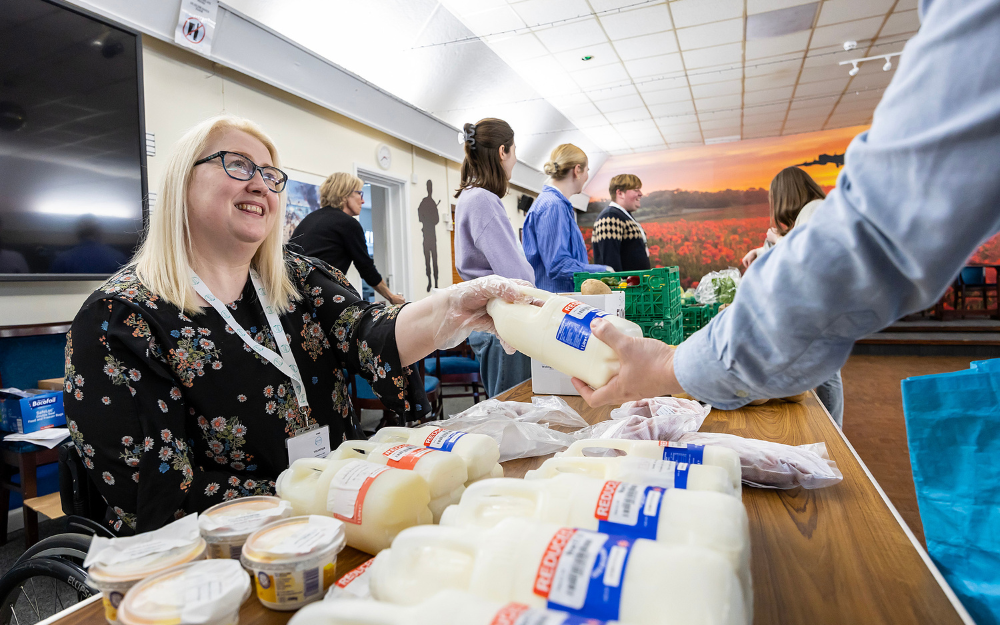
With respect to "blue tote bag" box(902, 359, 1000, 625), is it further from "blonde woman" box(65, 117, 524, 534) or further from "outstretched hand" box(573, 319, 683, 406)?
"blonde woman" box(65, 117, 524, 534)

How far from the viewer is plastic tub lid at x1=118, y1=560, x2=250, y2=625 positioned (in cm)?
52

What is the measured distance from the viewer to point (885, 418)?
4.15 metres

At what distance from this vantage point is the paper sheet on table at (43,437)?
241cm

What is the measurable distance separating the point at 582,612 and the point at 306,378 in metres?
1.15

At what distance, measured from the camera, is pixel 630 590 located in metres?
0.48

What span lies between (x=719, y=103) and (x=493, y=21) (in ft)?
14.4

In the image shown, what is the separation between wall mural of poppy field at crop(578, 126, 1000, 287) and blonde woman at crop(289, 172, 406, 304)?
8000mm

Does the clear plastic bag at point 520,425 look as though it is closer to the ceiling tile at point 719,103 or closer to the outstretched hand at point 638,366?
the outstretched hand at point 638,366

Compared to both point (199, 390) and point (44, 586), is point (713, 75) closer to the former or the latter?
point (199, 390)

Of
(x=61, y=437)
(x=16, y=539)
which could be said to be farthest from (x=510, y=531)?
(x=16, y=539)

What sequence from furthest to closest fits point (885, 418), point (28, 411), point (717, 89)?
point (717, 89), point (885, 418), point (28, 411)

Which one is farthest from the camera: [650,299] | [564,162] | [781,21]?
[781,21]

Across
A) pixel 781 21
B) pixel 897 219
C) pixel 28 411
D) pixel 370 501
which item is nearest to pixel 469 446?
pixel 370 501

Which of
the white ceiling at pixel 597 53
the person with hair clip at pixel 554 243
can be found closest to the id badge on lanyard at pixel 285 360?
the person with hair clip at pixel 554 243
